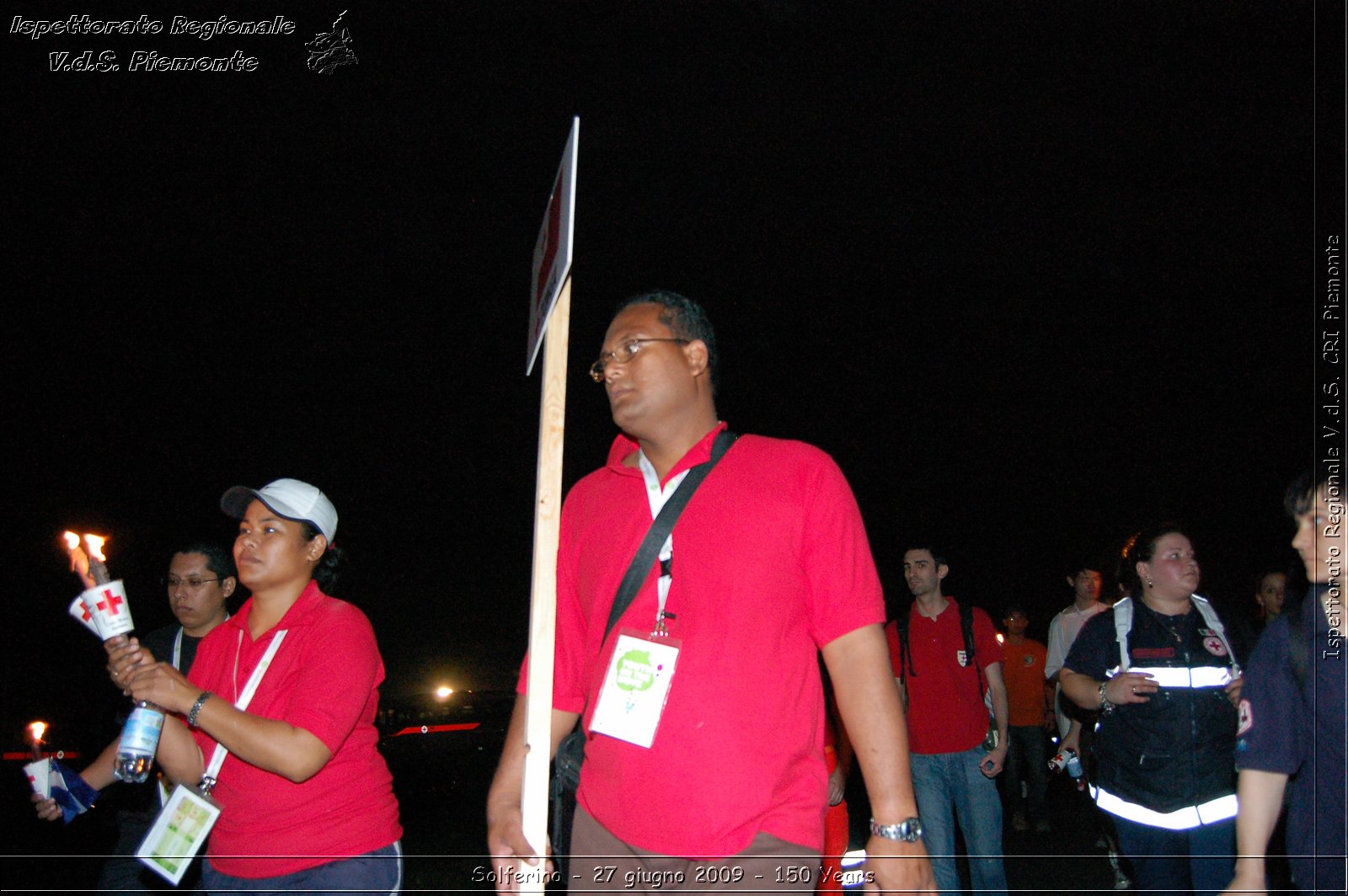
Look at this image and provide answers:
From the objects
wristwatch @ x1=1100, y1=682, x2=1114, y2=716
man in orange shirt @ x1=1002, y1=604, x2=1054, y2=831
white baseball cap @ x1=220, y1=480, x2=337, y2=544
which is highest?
white baseball cap @ x1=220, y1=480, x2=337, y2=544

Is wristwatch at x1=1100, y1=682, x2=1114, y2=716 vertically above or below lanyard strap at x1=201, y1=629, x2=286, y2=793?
below

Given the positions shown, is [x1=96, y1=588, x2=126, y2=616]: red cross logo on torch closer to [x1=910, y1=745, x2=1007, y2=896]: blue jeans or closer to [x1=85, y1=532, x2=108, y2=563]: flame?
[x1=85, y1=532, x2=108, y2=563]: flame

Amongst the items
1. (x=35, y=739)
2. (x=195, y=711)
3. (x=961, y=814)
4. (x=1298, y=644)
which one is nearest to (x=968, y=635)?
(x=961, y=814)

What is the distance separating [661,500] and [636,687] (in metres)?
0.62

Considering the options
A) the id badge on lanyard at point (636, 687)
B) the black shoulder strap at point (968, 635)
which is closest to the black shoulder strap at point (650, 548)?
the id badge on lanyard at point (636, 687)

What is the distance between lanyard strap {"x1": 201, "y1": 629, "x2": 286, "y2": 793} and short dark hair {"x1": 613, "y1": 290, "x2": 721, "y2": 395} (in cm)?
178

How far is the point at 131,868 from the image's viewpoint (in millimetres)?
4387

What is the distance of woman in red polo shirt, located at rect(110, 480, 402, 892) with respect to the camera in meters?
3.04

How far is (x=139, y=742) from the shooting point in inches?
121

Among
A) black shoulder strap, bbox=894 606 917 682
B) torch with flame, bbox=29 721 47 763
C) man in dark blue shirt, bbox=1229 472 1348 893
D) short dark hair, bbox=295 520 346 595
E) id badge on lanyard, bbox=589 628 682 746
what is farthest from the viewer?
black shoulder strap, bbox=894 606 917 682

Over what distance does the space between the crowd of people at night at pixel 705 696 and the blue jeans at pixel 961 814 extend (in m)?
1.46

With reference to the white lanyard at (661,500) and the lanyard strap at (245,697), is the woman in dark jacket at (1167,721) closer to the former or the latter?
the white lanyard at (661,500)

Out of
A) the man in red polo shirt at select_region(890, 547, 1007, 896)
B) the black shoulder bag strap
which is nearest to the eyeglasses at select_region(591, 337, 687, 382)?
the black shoulder bag strap

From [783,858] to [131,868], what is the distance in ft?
12.0
